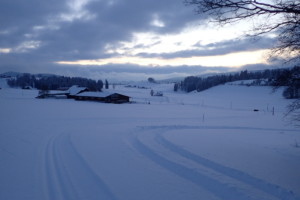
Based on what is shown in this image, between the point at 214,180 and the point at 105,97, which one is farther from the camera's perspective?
the point at 105,97

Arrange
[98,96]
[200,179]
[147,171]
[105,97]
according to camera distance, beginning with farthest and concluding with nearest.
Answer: [98,96]
[105,97]
[147,171]
[200,179]

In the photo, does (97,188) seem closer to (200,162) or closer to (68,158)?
(68,158)

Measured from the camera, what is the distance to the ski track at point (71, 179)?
6.05 m

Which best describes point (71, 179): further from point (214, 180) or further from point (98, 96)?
point (98, 96)

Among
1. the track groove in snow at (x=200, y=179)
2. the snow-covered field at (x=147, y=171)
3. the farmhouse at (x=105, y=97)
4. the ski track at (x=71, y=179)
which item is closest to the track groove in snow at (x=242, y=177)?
the snow-covered field at (x=147, y=171)

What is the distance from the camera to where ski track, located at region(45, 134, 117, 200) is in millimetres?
6055

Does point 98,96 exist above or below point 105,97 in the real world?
above

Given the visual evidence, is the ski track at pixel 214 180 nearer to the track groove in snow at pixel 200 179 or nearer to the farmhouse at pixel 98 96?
the track groove in snow at pixel 200 179

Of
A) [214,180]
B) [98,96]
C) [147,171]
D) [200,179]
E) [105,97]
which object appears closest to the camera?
[214,180]

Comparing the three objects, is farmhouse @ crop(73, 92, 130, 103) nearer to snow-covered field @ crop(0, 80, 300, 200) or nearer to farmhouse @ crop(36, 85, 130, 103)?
farmhouse @ crop(36, 85, 130, 103)

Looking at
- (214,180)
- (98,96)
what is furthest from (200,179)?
(98,96)

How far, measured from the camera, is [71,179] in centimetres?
708

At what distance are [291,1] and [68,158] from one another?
9.91 m

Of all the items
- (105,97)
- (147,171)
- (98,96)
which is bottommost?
(147,171)
